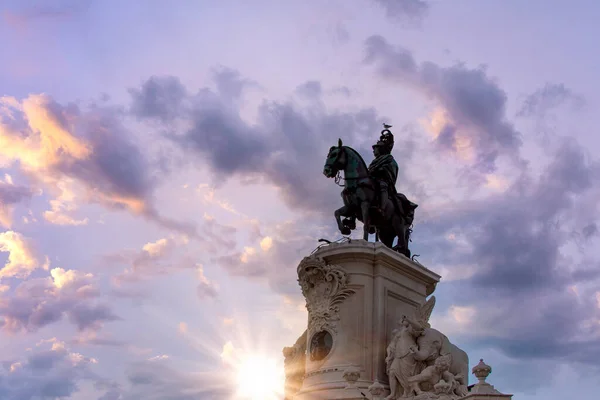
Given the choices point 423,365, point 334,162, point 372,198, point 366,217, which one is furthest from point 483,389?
point 334,162

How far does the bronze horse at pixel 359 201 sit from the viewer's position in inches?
1093

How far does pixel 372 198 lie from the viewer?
91.5 ft

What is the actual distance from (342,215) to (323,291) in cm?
331

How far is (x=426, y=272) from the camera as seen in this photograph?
92.7 feet

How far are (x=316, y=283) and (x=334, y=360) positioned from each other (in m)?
2.69

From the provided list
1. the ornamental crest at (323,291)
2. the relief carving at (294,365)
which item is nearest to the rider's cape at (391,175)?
the ornamental crest at (323,291)

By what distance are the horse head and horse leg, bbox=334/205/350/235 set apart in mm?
1258

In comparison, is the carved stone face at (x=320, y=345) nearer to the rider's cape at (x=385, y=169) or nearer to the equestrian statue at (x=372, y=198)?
the equestrian statue at (x=372, y=198)

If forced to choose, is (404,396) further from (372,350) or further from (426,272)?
(426,272)

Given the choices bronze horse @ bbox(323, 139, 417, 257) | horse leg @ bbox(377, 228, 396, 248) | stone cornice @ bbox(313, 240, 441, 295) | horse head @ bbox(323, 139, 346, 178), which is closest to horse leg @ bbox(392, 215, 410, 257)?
bronze horse @ bbox(323, 139, 417, 257)

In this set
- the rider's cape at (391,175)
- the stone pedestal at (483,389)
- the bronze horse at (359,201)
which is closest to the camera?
the stone pedestal at (483,389)

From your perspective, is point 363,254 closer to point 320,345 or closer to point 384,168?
point 320,345

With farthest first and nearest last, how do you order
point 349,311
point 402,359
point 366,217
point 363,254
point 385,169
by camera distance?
point 385,169
point 366,217
point 363,254
point 349,311
point 402,359

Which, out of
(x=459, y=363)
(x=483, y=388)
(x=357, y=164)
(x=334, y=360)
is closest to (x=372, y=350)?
(x=334, y=360)
